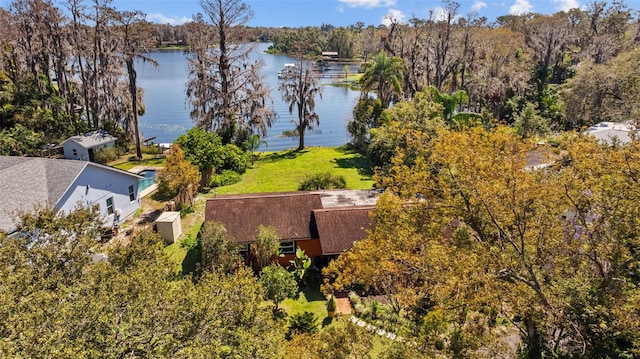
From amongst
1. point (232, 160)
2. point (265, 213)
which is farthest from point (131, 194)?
point (265, 213)

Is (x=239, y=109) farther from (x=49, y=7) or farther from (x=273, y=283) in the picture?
(x=273, y=283)

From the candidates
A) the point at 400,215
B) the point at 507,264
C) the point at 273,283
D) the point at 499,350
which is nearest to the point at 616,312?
the point at 507,264

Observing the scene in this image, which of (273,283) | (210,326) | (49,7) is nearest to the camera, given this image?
(210,326)

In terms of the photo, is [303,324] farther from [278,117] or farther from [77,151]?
[278,117]

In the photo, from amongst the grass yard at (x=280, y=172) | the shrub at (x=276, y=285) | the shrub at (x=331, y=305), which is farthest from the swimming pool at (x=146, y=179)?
the shrub at (x=331, y=305)

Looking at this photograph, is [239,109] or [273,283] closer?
[273,283]

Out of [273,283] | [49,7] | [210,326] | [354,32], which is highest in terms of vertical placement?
[354,32]

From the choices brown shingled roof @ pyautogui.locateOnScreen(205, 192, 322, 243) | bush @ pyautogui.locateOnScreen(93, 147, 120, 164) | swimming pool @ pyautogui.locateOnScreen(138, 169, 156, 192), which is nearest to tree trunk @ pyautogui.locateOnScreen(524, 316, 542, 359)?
brown shingled roof @ pyautogui.locateOnScreen(205, 192, 322, 243)
